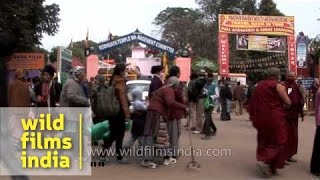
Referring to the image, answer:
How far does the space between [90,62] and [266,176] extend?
81.6ft

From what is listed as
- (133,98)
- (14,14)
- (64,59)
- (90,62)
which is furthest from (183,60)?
(133,98)

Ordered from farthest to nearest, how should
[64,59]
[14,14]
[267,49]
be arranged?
[267,49], [14,14], [64,59]

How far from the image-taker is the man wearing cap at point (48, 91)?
11378 mm

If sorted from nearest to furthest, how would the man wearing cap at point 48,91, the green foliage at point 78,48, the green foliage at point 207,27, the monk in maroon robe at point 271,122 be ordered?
the monk in maroon robe at point 271,122 < the man wearing cap at point 48,91 < the green foliage at point 207,27 < the green foliage at point 78,48

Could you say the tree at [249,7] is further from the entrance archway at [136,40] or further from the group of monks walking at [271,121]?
the group of monks walking at [271,121]

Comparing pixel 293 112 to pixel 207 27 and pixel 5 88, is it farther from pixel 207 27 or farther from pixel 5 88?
pixel 207 27

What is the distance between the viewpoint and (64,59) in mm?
17969

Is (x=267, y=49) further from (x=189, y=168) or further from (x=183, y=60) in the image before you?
(x=189, y=168)

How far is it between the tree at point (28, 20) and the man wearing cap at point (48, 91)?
1845 centimetres

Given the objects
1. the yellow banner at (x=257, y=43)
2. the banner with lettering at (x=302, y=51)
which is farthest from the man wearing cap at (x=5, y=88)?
the yellow banner at (x=257, y=43)

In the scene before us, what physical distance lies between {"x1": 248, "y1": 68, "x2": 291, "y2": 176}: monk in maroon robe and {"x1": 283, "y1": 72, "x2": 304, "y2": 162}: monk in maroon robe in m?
0.99

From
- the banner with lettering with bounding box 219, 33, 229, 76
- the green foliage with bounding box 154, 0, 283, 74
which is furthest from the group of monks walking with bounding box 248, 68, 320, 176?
the green foliage with bounding box 154, 0, 283, 74

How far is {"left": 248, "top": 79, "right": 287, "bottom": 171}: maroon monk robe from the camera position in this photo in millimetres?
9023

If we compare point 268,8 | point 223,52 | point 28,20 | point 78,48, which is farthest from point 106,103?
point 78,48
